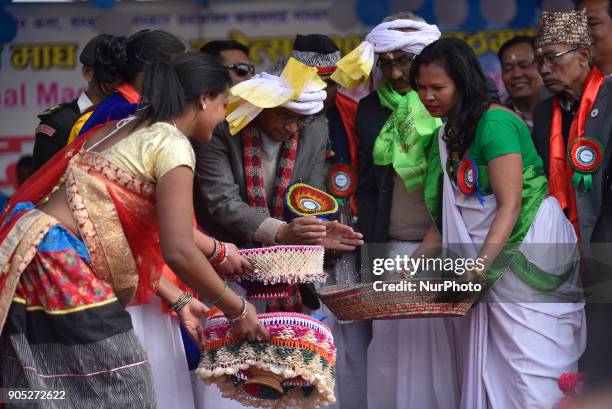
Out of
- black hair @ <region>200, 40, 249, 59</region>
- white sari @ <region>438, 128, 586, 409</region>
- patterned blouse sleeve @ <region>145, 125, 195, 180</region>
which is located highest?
black hair @ <region>200, 40, 249, 59</region>

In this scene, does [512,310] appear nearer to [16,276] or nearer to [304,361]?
[304,361]

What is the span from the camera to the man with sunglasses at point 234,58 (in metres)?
5.54

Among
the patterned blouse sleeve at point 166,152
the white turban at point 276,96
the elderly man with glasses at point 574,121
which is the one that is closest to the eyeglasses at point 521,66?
the elderly man with glasses at point 574,121

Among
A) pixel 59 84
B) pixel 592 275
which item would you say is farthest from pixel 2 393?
pixel 59 84

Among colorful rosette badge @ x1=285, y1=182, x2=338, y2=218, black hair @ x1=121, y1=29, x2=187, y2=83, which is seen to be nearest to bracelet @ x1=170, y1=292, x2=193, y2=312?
colorful rosette badge @ x1=285, y1=182, x2=338, y2=218

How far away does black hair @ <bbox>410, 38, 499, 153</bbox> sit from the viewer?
14.3 ft

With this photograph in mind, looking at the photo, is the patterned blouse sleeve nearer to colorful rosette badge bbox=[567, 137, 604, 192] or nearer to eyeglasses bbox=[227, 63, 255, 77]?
colorful rosette badge bbox=[567, 137, 604, 192]

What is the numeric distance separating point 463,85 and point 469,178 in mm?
404

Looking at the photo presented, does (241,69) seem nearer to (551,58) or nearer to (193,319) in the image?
(551,58)

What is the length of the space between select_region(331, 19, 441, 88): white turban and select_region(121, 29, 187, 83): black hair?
3.47 feet

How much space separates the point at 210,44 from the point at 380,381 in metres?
2.18

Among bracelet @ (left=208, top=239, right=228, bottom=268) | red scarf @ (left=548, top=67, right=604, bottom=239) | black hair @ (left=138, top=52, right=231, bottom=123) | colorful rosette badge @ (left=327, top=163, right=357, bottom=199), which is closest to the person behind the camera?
black hair @ (left=138, top=52, right=231, bottom=123)

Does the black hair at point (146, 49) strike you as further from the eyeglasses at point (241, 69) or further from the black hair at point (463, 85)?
the eyeglasses at point (241, 69)

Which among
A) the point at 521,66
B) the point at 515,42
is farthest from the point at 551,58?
the point at 515,42
